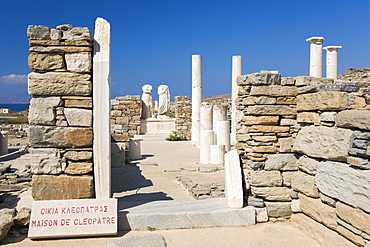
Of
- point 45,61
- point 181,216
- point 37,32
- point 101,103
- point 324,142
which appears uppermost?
point 37,32

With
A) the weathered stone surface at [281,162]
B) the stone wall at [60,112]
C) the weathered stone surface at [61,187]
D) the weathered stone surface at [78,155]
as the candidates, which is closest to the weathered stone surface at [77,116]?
the stone wall at [60,112]

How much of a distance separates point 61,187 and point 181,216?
5.23 ft

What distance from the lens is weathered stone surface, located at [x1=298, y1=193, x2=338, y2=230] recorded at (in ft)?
12.8

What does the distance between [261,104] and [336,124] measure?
1.07m

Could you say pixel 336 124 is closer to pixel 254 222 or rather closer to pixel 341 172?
pixel 341 172

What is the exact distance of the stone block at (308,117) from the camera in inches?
170

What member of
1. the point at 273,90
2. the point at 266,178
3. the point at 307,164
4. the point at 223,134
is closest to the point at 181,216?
the point at 266,178

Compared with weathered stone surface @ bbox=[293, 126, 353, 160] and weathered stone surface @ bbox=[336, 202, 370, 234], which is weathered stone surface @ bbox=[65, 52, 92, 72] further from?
weathered stone surface @ bbox=[336, 202, 370, 234]

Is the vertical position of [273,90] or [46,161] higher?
[273,90]

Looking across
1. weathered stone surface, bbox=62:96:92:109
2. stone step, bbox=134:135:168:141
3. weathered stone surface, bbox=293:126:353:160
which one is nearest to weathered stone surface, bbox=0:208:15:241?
weathered stone surface, bbox=62:96:92:109

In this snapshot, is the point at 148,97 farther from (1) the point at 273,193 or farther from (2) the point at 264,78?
(1) the point at 273,193

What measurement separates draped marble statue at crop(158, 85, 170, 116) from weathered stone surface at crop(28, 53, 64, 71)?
15.5m

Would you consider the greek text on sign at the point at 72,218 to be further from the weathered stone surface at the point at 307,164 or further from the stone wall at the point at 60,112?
the weathered stone surface at the point at 307,164

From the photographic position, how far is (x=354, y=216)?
11.5 ft
